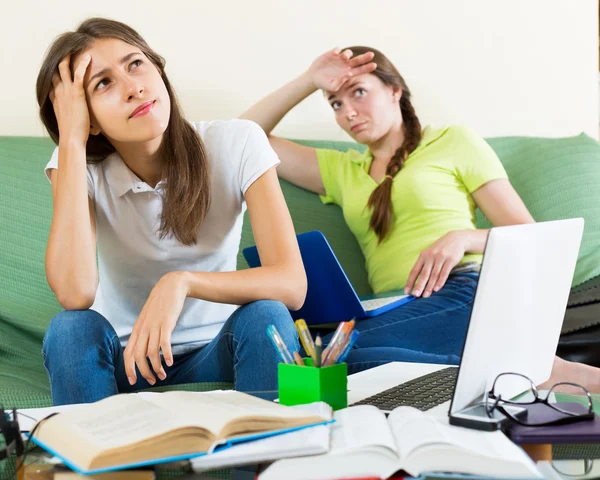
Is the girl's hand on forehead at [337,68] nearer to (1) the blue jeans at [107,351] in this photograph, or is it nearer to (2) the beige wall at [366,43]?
(2) the beige wall at [366,43]

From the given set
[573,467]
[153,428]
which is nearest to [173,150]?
[153,428]

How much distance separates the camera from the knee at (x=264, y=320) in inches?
41.9

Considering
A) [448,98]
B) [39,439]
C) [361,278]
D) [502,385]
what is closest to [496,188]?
[361,278]

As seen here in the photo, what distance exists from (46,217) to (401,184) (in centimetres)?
87

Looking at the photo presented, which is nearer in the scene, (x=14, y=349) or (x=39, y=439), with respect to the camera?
(x=39, y=439)

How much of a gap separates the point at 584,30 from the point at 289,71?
1000 millimetres

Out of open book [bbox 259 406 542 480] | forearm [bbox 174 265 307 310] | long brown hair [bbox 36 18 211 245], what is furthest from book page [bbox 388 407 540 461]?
long brown hair [bbox 36 18 211 245]

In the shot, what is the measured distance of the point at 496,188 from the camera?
6.01 feet

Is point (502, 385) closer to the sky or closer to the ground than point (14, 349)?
closer to the sky

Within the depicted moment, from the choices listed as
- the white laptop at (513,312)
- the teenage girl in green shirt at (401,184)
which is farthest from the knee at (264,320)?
the teenage girl in green shirt at (401,184)

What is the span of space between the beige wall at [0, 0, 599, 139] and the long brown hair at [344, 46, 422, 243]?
31 centimetres

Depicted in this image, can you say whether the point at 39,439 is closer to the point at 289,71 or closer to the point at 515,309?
the point at 515,309

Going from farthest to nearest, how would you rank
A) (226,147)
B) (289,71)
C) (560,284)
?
(289,71)
(226,147)
(560,284)

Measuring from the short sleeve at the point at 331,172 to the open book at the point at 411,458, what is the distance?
1.36 metres
